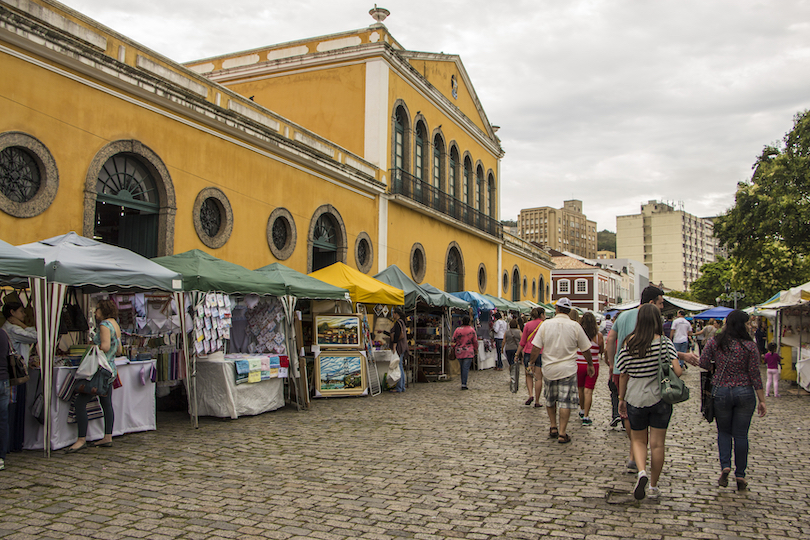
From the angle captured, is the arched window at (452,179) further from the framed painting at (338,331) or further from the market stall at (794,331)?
the framed painting at (338,331)

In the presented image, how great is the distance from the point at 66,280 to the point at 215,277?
2.35 metres

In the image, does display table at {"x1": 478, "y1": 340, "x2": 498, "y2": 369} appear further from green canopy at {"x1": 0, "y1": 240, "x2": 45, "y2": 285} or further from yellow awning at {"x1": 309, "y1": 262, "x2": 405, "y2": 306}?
green canopy at {"x1": 0, "y1": 240, "x2": 45, "y2": 285}

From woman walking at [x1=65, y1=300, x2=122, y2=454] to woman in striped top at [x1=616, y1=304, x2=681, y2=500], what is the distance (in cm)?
550

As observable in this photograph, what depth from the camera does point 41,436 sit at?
276 inches

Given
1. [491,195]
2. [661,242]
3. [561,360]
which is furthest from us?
[661,242]

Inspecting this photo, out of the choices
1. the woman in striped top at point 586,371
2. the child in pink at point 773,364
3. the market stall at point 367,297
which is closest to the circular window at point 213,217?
the market stall at point 367,297

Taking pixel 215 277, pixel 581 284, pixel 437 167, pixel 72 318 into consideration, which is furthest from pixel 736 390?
pixel 581 284

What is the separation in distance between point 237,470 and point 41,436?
2512 mm

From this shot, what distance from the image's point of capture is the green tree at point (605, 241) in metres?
152

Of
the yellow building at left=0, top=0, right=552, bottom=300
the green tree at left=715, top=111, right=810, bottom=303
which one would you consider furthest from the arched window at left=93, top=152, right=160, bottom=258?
the green tree at left=715, top=111, right=810, bottom=303

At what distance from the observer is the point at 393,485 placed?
5691 mm

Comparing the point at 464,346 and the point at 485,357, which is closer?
the point at 464,346

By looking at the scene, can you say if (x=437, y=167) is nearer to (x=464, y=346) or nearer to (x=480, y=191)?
(x=480, y=191)

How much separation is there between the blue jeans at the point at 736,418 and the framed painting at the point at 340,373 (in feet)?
24.0
